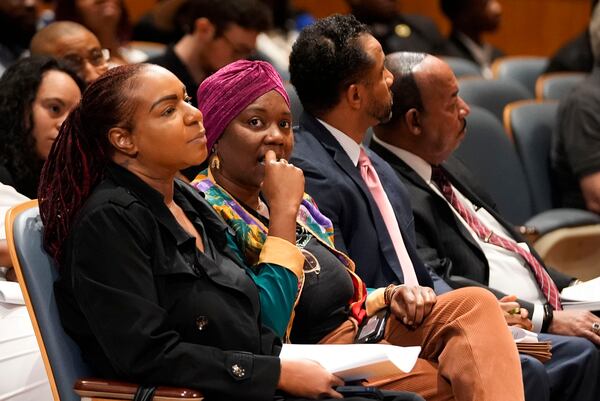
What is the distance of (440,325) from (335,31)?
822 millimetres

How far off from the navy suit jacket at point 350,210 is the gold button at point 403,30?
9.62ft

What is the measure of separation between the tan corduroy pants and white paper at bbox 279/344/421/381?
14 centimetres

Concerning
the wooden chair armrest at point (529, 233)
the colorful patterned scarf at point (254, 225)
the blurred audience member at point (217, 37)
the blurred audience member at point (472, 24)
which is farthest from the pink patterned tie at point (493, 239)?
the blurred audience member at point (472, 24)

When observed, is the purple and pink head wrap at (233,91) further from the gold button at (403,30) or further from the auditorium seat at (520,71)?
the gold button at (403,30)

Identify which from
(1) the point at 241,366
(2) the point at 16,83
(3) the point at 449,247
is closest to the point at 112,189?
(1) the point at 241,366

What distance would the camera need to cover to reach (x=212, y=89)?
2.29 meters

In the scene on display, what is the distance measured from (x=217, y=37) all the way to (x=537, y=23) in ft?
12.6

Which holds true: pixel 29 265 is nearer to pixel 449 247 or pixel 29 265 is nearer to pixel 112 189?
pixel 112 189

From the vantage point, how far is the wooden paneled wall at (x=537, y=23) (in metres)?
7.16

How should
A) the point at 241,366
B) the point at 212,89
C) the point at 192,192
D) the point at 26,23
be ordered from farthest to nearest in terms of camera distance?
the point at 26,23
the point at 212,89
the point at 192,192
the point at 241,366

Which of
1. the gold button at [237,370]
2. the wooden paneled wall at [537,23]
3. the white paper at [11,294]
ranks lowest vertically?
the wooden paneled wall at [537,23]

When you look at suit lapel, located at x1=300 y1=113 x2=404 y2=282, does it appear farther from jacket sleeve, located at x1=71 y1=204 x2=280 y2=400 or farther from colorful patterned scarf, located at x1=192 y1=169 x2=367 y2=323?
jacket sleeve, located at x1=71 y1=204 x2=280 y2=400

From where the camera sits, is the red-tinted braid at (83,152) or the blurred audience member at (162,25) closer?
the red-tinted braid at (83,152)

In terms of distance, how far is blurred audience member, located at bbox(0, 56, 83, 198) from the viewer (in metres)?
2.61
